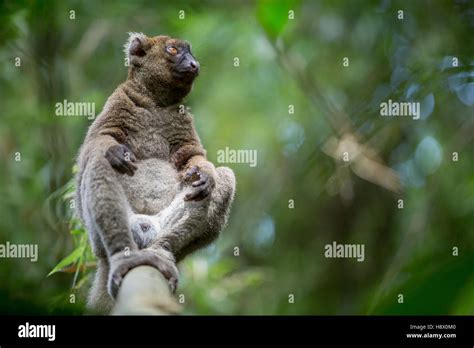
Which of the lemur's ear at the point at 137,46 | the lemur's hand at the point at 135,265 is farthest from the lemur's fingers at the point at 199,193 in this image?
the lemur's ear at the point at 137,46

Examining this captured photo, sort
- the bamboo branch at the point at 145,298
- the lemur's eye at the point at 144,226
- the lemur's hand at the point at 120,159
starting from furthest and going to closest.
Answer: the lemur's eye at the point at 144,226 → the lemur's hand at the point at 120,159 → the bamboo branch at the point at 145,298

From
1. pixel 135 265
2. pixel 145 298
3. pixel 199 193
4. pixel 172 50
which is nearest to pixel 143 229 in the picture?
pixel 199 193

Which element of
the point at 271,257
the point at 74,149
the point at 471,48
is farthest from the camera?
the point at 271,257

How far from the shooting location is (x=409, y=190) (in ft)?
20.4

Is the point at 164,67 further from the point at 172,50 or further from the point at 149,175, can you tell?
the point at 149,175

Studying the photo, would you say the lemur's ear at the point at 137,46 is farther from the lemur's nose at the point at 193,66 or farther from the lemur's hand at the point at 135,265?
A: the lemur's hand at the point at 135,265

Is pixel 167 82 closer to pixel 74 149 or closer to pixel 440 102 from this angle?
pixel 74 149

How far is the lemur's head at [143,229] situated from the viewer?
4.28 metres

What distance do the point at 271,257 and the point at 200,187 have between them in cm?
300

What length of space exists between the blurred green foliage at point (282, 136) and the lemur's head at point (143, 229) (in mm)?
950

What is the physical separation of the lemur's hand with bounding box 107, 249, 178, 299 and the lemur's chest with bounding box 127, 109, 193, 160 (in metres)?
A: 1.19

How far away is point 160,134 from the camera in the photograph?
494 centimetres

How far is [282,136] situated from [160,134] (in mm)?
2114
